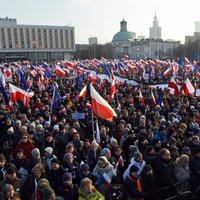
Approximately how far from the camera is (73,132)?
8.23 m

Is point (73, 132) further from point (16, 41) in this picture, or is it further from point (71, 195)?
point (16, 41)

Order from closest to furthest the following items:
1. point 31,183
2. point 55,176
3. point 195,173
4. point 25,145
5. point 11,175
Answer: point 11,175 < point 31,183 < point 55,176 < point 195,173 < point 25,145

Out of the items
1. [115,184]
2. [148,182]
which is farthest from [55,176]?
[148,182]

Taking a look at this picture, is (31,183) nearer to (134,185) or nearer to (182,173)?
(134,185)

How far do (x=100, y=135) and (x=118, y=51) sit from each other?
12710 centimetres

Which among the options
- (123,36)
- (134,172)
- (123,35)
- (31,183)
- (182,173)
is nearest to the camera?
(134,172)

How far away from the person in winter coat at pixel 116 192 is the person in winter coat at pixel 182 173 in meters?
1.21

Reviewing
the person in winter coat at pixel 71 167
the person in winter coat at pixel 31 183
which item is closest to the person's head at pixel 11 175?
the person in winter coat at pixel 31 183

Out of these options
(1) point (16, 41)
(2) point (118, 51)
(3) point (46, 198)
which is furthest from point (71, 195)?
(2) point (118, 51)

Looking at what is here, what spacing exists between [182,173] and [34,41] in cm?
9320

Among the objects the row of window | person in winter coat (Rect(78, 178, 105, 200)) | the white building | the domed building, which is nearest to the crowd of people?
person in winter coat (Rect(78, 178, 105, 200))

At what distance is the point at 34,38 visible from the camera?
324 ft

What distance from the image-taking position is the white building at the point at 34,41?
9375 centimetres

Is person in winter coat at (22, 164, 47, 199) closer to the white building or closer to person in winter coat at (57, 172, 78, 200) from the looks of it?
person in winter coat at (57, 172, 78, 200)
